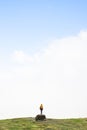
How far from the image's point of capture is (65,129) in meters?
44.3

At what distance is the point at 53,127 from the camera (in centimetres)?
4447

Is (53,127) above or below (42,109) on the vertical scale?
below


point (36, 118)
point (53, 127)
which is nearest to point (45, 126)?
point (53, 127)

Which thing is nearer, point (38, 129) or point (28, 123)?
point (38, 129)

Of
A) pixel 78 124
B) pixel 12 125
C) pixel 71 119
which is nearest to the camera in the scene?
pixel 12 125

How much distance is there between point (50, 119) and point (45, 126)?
22.0 feet

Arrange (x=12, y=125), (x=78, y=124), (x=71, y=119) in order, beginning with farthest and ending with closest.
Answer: (x=71, y=119), (x=78, y=124), (x=12, y=125)

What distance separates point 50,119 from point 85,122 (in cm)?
612

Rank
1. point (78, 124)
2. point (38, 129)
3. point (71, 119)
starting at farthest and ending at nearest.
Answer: point (71, 119)
point (78, 124)
point (38, 129)

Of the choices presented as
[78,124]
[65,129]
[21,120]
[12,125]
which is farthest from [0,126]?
[78,124]

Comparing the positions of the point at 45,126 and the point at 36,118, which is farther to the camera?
the point at 36,118

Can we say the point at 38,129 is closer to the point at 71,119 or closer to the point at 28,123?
the point at 28,123

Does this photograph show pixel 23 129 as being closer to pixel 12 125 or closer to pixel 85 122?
pixel 12 125

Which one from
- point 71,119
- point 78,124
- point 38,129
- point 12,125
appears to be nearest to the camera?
point 38,129
